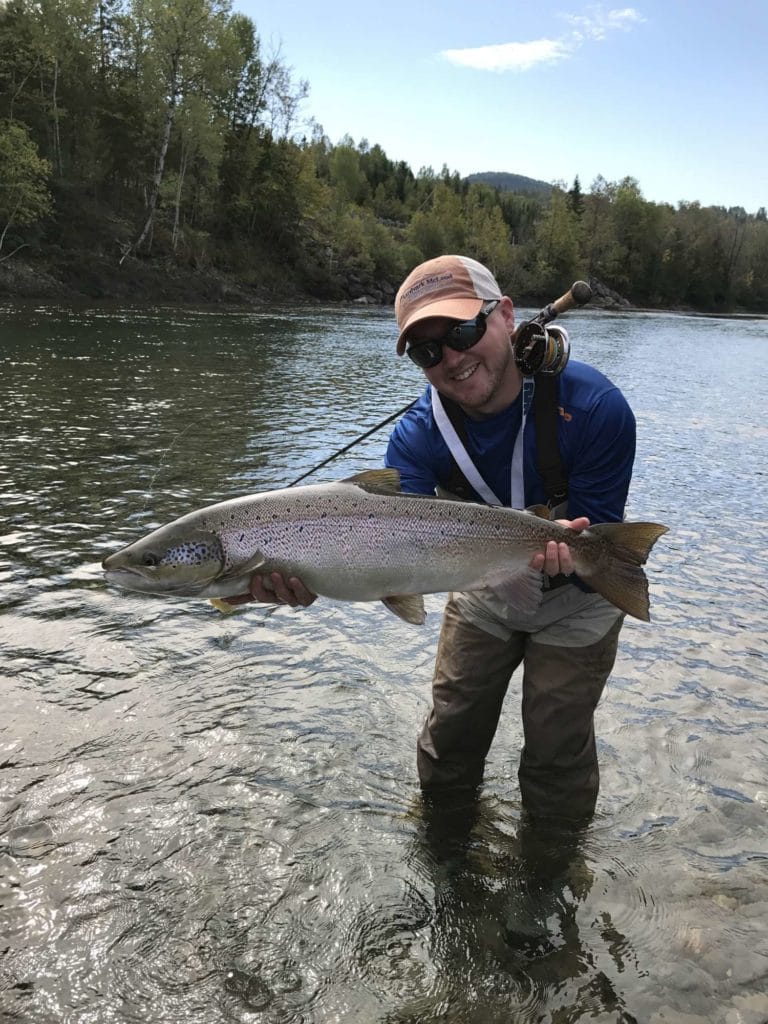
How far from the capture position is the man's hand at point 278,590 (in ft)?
11.0

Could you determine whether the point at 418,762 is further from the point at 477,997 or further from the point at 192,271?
the point at 192,271

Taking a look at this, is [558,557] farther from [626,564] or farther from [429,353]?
[429,353]

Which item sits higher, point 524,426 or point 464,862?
point 524,426

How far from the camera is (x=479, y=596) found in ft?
11.3

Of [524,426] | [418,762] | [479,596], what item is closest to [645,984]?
[418,762]

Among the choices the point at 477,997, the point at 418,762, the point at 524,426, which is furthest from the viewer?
the point at 418,762

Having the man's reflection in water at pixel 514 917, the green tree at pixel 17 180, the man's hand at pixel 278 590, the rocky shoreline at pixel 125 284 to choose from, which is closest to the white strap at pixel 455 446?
the man's hand at pixel 278 590

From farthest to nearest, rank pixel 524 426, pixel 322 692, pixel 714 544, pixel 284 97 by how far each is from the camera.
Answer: pixel 284 97 < pixel 714 544 < pixel 322 692 < pixel 524 426

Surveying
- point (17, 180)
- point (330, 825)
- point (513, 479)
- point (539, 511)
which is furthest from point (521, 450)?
point (17, 180)

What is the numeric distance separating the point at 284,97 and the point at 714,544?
2823 inches

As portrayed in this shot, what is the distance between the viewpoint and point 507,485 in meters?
3.41

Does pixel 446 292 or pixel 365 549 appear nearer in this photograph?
pixel 446 292

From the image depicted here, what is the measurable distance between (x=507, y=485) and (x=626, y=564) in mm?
665

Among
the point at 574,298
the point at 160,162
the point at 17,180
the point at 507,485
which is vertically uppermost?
the point at 160,162
